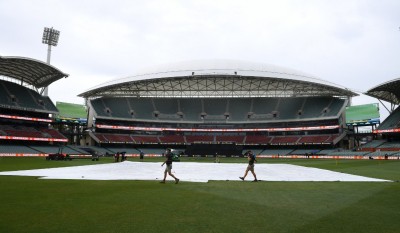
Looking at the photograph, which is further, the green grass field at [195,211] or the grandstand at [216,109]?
the grandstand at [216,109]

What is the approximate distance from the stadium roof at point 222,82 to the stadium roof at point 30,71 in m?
12.9

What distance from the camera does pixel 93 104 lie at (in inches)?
3595

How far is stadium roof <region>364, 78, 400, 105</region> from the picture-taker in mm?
66250

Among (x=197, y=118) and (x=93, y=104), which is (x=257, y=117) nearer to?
(x=197, y=118)

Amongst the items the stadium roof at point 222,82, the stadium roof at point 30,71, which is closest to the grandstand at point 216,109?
the stadium roof at point 222,82

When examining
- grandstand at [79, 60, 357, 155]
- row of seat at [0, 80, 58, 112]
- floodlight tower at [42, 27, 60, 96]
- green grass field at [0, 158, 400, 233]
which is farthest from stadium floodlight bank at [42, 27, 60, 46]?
green grass field at [0, 158, 400, 233]

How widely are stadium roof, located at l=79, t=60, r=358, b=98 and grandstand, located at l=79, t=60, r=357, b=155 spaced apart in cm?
26

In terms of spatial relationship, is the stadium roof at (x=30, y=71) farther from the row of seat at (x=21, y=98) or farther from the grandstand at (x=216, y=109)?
the grandstand at (x=216, y=109)

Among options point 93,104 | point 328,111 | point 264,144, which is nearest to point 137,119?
point 93,104

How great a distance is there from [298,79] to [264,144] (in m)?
24.2

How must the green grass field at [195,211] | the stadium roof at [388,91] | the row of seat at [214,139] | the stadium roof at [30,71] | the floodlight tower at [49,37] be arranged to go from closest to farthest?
1. the green grass field at [195,211]
2. the stadium roof at [30,71]
3. the stadium roof at [388,91]
4. the floodlight tower at [49,37]
5. the row of seat at [214,139]

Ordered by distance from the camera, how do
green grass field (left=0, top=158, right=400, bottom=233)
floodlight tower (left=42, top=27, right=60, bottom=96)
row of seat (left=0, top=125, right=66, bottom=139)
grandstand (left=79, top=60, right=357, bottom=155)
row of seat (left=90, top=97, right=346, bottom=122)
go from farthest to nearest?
row of seat (left=90, top=97, right=346, bottom=122) < floodlight tower (left=42, top=27, right=60, bottom=96) < grandstand (left=79, top=60, right=357, bottom=155) < row of seat (left=0, top=125, right=66, bottom=139) < green grass field (left=0, top=158, right=400, bottom=233)

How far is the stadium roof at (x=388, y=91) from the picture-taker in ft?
217

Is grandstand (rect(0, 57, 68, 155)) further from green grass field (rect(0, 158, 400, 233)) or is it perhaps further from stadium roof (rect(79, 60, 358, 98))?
green grass field (rect(0, 158, 400, 233))
